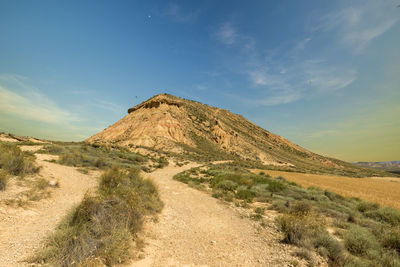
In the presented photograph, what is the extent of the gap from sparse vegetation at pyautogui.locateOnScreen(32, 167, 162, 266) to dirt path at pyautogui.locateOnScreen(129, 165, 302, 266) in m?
0.66

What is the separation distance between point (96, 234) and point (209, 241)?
3462mm

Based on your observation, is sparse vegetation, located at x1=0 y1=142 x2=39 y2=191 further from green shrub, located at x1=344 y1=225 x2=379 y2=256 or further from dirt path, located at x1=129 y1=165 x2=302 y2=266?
green shrub, located at x1=344 y1=225 x2=379 y2=256

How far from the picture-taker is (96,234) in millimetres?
4215

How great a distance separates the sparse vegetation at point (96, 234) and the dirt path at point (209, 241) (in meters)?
0.66

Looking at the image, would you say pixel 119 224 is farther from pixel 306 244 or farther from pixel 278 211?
pixel 278 211

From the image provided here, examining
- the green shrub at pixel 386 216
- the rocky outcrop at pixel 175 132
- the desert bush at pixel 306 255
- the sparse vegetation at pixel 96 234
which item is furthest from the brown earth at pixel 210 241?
the rocky outcrop at pixel 175 132

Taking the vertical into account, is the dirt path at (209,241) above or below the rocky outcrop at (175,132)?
below

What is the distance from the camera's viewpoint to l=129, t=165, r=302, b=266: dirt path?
455cm

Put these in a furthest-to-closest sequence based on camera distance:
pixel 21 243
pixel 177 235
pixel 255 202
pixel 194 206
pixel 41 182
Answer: pixel 255 202, pixel 194 206, pixel 41 182, pixel 177 235, pixel 21 243

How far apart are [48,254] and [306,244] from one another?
6.81 meters

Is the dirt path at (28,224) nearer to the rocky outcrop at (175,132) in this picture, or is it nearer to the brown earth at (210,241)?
the brown earth at (210,241)

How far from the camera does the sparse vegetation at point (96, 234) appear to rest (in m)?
3.61

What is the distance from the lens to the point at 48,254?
365cm

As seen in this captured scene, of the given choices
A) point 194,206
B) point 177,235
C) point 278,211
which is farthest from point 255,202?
point 177,235
